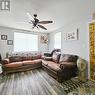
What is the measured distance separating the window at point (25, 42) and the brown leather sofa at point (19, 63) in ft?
3.27

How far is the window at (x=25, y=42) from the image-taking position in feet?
19.6

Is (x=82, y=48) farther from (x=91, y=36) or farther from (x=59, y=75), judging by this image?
(x=59, y=75)

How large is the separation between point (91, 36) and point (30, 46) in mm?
4258

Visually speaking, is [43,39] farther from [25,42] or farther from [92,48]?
[92,48]

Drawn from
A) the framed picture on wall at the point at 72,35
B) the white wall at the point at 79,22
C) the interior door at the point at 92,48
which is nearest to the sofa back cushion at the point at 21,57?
the white wall at the point at 79,22

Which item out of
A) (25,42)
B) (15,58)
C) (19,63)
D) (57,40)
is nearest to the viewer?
(19,63)

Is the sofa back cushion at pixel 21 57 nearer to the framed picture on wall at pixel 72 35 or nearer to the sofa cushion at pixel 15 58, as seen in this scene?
the sofa cushion at pixel 15 58

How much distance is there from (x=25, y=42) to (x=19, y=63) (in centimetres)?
218

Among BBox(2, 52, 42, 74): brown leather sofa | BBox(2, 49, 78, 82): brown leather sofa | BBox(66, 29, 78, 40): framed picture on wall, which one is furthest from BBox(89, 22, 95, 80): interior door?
BBox(2, 52, 42, 74): brown leather sofa

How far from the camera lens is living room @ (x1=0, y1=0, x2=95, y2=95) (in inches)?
104

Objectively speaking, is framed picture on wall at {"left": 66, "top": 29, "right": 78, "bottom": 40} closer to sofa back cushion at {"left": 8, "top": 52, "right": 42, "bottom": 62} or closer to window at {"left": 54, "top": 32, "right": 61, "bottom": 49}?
window at {"left": 54, "top": 32, "right": 61, "bottom": 49}

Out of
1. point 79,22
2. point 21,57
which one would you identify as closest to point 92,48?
point 79,22

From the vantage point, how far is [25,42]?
6332mm

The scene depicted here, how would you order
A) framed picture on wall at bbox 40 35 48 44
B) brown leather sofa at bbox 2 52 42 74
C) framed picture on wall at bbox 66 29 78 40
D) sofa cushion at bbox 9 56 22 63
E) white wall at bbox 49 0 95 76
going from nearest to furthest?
white wall at bbox 49 0 95 76
framed picture on wall at bbox 66 29 78 40
brown leather sofa at bbox 2 52 42 74
sofa cushion at bbox 9 56 22 63
framed picture on wall at bbox 40 35 48 44
